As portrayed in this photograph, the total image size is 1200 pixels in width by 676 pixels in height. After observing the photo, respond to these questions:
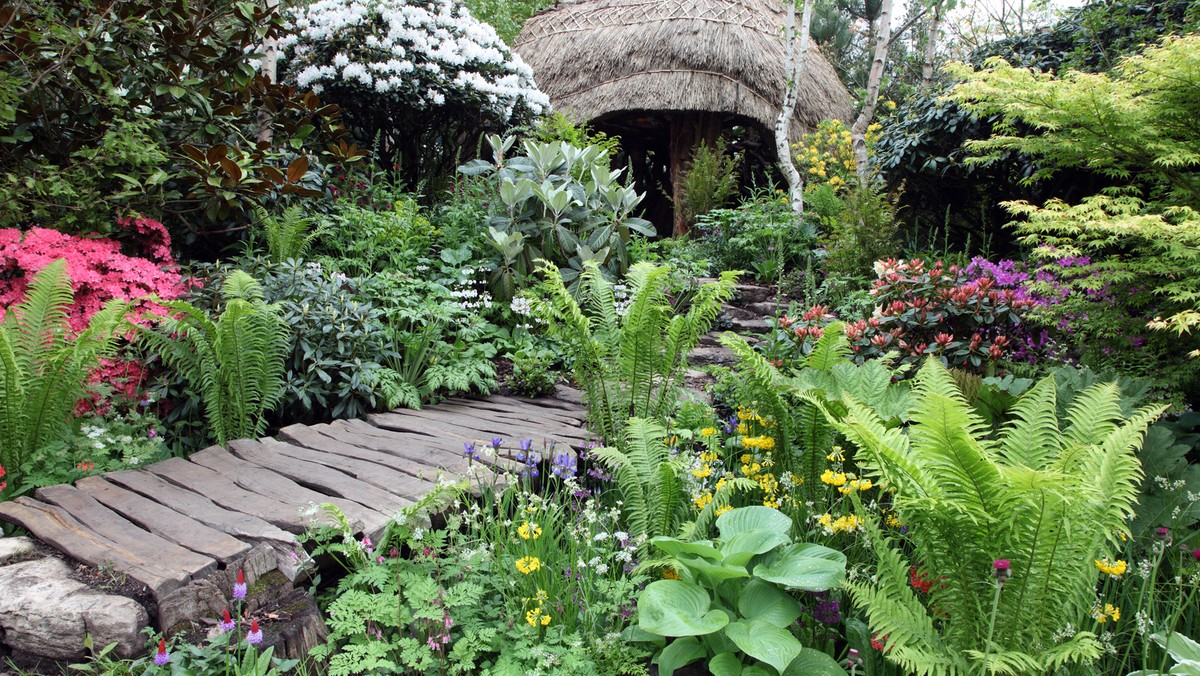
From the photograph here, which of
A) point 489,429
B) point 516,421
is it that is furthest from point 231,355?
point 516,421

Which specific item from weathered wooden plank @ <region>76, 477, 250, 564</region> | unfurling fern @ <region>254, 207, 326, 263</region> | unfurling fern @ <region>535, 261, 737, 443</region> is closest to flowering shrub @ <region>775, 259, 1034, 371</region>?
unfurling fern @ <region>535, 261, 737, 443</region>

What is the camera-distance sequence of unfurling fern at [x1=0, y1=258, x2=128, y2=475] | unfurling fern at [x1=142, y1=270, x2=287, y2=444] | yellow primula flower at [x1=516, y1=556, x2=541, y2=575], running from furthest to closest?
unfurling fern at [x1=142, y1=270, x2=287, y2=444]
unfurling fern at [x1=0, y1=258, x2=128, y2=475]
yellow primula flower at [x1=516, y1=556, x2=541, y2=575]

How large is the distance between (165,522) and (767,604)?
5.98 feet

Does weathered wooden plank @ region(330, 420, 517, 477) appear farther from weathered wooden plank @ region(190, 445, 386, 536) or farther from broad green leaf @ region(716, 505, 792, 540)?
broad green leaf @ region(716, 505, 792, 540)

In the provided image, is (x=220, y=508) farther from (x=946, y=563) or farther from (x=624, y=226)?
(x=624, y=226)

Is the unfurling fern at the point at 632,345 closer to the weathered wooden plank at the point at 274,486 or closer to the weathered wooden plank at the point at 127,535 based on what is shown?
the weathered wooden plank at the point at 274,486

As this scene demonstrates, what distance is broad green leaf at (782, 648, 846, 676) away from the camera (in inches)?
63.1

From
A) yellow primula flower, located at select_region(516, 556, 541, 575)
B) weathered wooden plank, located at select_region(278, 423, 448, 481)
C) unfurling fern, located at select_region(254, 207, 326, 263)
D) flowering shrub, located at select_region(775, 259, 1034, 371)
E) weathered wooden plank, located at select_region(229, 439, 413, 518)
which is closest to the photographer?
yellow primula flower, located at select_region(516, 556, 541, 575)

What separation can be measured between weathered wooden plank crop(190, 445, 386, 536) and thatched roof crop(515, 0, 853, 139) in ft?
26.0

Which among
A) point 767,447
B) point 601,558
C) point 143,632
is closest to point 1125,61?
point 767,447

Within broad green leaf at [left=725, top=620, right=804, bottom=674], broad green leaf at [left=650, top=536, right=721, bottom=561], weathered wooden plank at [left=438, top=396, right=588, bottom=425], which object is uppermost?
weathered wooden plank at [left=438, top=396, right=588, bottom=425]

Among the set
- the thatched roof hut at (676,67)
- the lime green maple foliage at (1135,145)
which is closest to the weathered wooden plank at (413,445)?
the lime green maple foliage at (1135,145)

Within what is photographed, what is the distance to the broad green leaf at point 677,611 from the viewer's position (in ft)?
5.08

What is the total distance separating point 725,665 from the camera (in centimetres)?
160
